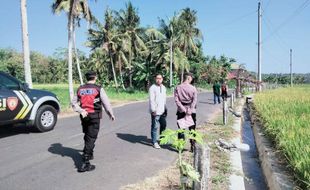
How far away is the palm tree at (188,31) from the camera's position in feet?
153

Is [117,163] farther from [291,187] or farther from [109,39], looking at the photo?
[109,39]

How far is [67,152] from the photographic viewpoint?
296 inches

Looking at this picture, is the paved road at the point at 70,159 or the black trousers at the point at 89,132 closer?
the paved road at the point at 70,159

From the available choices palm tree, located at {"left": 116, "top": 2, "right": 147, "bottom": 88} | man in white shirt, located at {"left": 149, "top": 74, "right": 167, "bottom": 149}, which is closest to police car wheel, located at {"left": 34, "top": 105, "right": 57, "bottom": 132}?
man in white shirt, located at {"left": 149, "top": 74, "right": 167, "bottom": 149}

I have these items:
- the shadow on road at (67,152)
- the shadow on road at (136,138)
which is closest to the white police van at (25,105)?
the shadow on road at (67,152)

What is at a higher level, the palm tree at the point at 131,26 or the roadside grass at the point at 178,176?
the palm tree at the point at 131,26

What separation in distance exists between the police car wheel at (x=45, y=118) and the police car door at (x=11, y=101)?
55 cm

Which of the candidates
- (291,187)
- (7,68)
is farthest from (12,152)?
(7,68)

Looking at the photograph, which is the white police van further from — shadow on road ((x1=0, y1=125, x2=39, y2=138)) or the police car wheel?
shadow on road ((x1=0, y1=125, x2=39, y2=138))

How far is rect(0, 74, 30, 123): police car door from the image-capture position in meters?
8.59

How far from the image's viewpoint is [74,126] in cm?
1160

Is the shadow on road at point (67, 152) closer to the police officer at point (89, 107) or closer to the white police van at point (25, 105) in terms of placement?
the police officer at point (89, 107)

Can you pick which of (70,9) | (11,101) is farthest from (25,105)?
(70,9)

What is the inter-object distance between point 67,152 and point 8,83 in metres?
2.95
